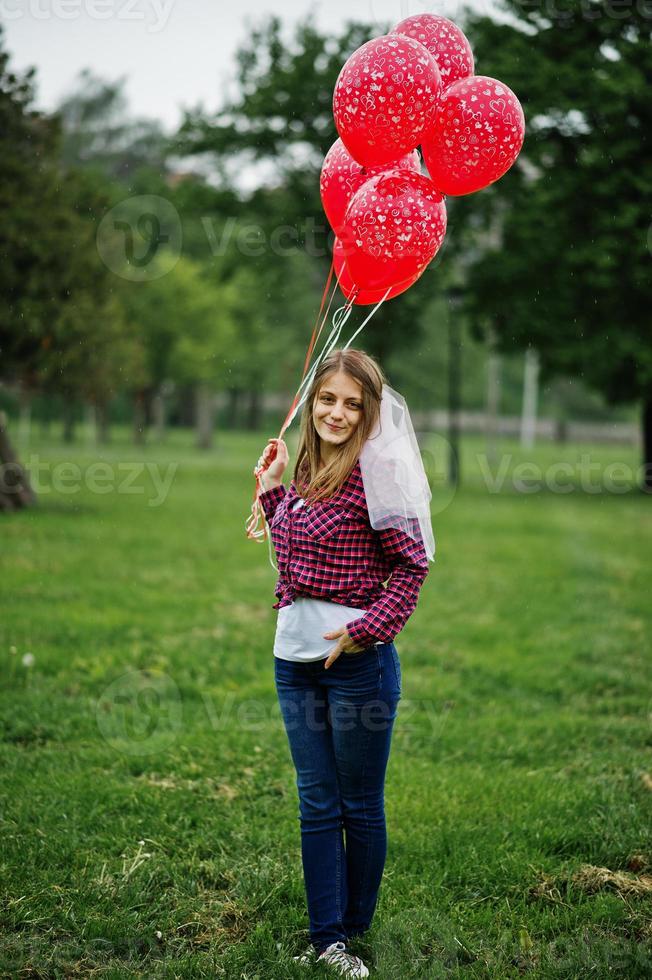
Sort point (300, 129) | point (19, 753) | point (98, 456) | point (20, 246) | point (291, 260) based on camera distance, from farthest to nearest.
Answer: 1. point (98, 456)
2. point (291, 260)
3. point (300, 129)
4. point (20, 246)
5. point (19, 753)

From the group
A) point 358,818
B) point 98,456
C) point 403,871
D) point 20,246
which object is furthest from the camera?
point 98,456

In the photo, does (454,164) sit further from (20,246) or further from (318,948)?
(20,246)

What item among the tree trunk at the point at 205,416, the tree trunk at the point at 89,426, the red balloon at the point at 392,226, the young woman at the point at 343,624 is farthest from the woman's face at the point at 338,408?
the tree trunk at the point at 205,416

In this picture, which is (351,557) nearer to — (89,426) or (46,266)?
(46,266)

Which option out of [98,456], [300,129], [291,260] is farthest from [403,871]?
[98,456]

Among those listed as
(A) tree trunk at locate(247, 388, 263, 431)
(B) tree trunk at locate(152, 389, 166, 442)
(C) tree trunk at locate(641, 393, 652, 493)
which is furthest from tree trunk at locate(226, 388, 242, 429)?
(C) tree trunk at locate(641, 393, 652, 493)

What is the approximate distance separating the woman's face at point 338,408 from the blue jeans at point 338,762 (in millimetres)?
668

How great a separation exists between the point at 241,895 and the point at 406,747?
1659mm

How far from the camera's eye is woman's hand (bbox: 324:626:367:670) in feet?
8.61

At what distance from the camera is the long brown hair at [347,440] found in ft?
9.12

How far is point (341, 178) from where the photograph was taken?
346 centimetres

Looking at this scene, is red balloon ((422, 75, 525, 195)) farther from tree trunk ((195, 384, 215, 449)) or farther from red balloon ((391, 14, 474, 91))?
tree trunk ((195, 384, 215, 449))

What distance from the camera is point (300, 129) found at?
64.5ft

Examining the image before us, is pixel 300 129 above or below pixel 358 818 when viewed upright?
above
